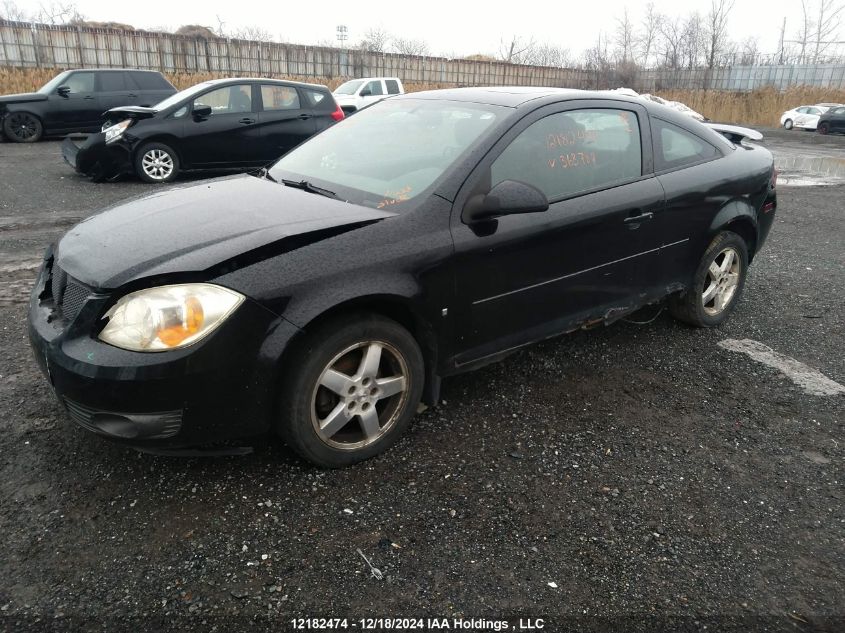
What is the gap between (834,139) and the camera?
86.4ft

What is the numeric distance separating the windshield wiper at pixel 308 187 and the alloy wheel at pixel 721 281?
266cm

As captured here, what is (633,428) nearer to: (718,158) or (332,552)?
(332,552)

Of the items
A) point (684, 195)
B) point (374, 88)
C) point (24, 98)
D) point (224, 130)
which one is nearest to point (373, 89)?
point (374, 88)

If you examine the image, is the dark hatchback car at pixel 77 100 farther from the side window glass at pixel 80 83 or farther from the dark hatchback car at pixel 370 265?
the dark hatchback car at pixel 370 265

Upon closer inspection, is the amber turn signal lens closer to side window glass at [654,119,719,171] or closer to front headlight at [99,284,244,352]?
front headlight at [99,284,244,352]

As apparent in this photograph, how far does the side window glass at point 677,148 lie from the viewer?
154 inches

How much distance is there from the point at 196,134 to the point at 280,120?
1.29 m

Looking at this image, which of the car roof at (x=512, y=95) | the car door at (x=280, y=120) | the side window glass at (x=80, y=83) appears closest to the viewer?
the car roof at (x=512, y=95)

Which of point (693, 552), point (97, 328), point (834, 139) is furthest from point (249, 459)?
point (834, 139)

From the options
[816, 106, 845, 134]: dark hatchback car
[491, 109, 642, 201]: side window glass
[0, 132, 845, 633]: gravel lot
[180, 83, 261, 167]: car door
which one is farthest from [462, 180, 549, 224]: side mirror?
[816, 106, 845, 134]: dark hatchback car

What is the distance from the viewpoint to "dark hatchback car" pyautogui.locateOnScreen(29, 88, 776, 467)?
2383 millimetres

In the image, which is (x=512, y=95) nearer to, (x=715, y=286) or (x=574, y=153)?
(x=574, y=153)

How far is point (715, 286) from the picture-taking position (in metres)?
4.45

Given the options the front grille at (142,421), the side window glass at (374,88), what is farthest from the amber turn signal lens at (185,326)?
the side window glass at (374,88)
